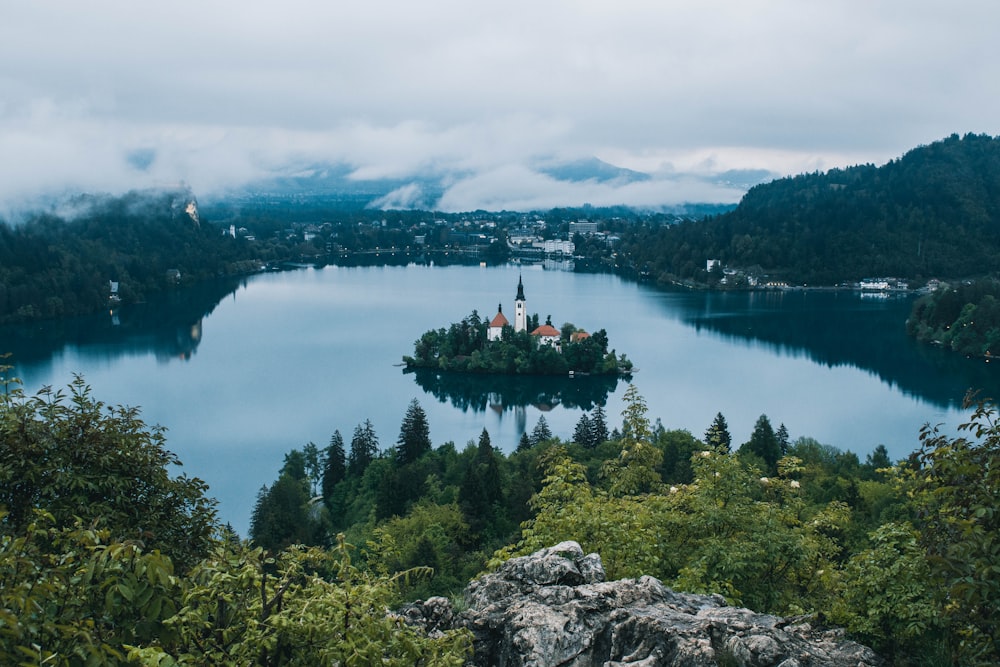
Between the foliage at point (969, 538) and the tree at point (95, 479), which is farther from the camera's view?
the tree at point (95, 479)

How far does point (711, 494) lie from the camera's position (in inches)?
142

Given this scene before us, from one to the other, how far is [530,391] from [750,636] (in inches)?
666

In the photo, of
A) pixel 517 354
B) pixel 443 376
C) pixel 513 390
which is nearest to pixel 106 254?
pixel 443 376

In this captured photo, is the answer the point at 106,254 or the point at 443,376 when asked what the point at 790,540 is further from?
the point at 106,254

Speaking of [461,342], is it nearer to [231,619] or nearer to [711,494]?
[711,494]

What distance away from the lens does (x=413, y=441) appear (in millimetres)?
12609

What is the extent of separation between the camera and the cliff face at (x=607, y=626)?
2238 mm

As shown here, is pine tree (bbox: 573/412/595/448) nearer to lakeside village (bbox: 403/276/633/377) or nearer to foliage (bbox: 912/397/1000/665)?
lakeside village (bbox: 403/276/633/377)

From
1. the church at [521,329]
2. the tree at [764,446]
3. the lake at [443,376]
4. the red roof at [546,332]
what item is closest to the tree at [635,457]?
the tree at [764,446]

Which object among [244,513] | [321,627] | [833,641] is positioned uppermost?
[321,627]

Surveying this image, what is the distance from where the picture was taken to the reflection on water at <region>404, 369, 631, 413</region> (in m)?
18.0

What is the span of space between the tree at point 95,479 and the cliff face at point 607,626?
83cm

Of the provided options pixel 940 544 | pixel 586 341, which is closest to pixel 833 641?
pixel 940 544

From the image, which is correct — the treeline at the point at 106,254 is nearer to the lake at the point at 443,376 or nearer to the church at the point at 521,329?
the lake at the point at 443,376
